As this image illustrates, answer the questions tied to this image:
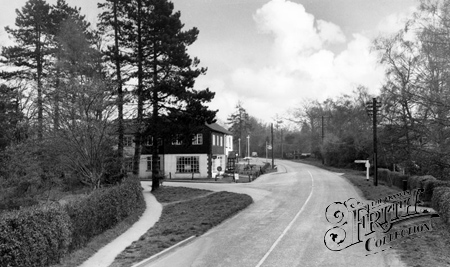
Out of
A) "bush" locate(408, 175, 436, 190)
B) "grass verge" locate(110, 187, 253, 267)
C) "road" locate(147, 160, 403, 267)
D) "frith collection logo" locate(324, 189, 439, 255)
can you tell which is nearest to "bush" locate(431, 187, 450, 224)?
"frith collection logo" locate(324, 189, 439, 255)

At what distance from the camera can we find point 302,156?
85.9 m

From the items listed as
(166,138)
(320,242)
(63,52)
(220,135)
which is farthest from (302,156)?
(320,242)

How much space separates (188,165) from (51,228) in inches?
1225

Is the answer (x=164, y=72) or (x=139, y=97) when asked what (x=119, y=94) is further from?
(x=164, y=72)

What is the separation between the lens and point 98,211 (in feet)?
43.2

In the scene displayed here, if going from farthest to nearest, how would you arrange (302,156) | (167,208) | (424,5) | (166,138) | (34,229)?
1. (302,156)
2. (166,138)
3. (167,208)
4. (424,5)
5. (34,229)

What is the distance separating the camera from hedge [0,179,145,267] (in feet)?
26.6

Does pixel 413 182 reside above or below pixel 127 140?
below

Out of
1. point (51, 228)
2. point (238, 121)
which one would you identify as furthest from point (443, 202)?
point (238, 121)

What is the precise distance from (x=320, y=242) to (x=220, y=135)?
3417 centimetres

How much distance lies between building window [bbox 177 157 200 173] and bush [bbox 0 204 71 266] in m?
29.9

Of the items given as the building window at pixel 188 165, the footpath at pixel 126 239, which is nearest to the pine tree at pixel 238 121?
the building window at pixel 188 165

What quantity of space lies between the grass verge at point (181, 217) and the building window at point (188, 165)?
43.6 feet

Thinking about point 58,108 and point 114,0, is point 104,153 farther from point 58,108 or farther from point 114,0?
point 114,0
